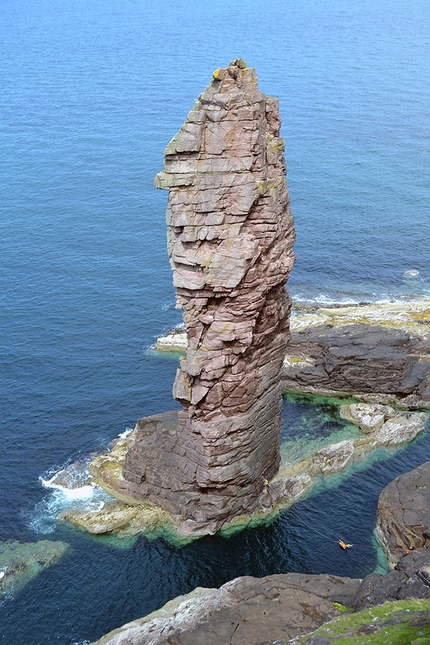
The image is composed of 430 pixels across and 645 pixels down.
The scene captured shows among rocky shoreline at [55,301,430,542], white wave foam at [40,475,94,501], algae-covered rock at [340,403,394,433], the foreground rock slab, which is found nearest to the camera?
the foreground rock slab

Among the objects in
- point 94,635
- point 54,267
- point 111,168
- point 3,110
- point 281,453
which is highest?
point 3,110

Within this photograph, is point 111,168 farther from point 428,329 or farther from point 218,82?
point 218,82

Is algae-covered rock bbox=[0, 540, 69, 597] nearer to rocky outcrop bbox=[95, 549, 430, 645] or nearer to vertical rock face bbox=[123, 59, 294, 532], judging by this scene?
vertical rock face bbox=[123, 59, 294, 532]


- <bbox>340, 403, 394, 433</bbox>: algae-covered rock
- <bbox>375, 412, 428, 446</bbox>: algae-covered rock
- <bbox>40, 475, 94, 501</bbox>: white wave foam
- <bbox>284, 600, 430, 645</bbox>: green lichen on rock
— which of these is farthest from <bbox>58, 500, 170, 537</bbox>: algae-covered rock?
<bbox>340, 403, 394, 433</bbox>: algae-covered rock

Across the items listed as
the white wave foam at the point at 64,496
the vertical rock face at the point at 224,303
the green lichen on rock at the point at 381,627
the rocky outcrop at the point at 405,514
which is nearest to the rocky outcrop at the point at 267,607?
the green lichen on rock at the point at 381,627

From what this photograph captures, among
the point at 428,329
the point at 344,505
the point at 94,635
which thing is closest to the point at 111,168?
the point at 428,329

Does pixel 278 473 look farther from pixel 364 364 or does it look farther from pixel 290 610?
pixel 290 610
